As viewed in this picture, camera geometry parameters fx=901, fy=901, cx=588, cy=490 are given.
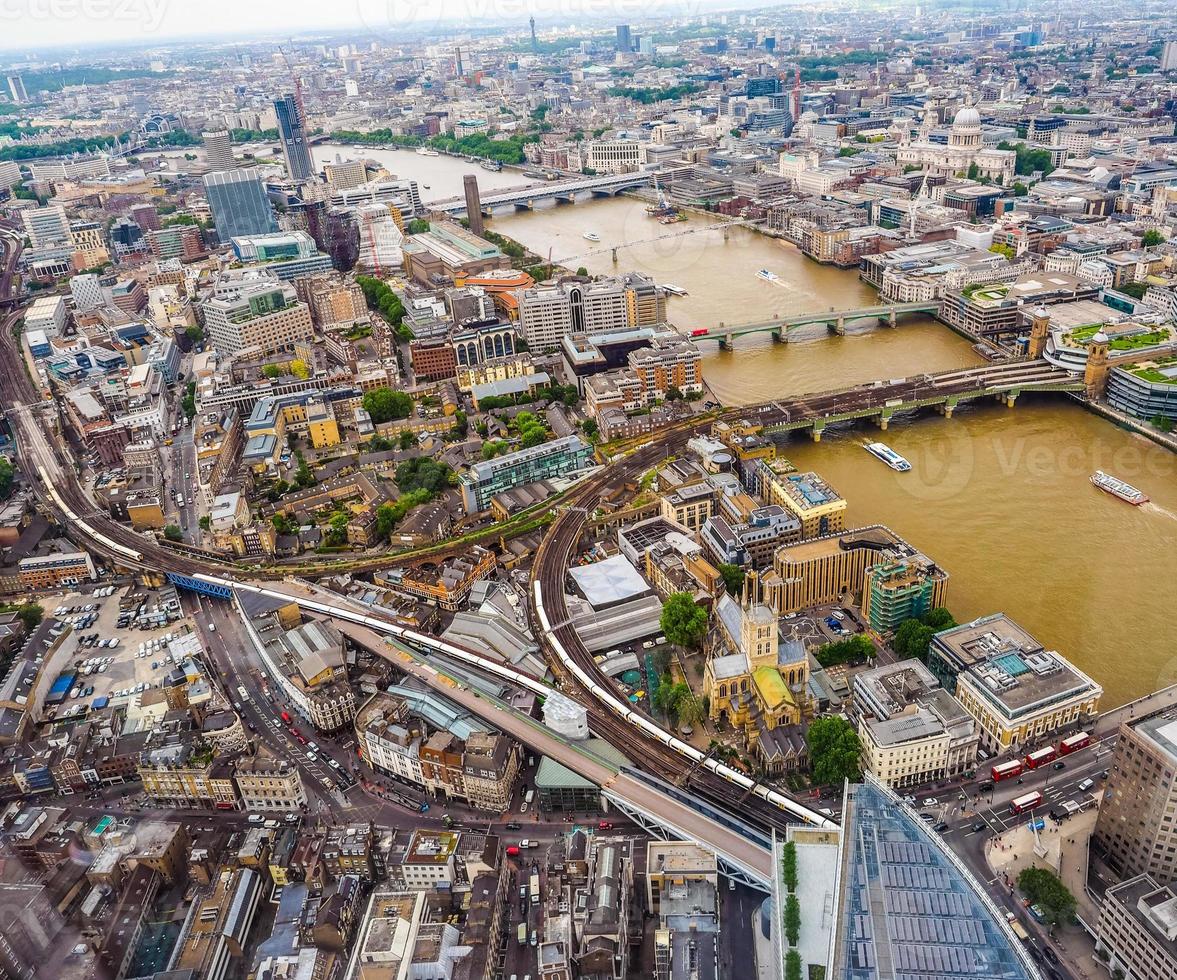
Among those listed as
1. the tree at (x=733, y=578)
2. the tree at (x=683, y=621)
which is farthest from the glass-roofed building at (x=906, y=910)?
the tree at (x=733, y=578)

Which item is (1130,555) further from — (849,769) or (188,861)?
(188,861)

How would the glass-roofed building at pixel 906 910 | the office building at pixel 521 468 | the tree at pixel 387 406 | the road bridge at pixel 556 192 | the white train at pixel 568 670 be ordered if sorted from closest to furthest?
the glass-roofed building at pixel 906 910, the white train at pixel 568 670, the office building at pixel 521 468, the tree at pixel 387 406, the road bridge at pixel 556 192

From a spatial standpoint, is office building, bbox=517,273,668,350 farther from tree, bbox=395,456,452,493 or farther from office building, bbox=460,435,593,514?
tree, bbox=395,456,452,493

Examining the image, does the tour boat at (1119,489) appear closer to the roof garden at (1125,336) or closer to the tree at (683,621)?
the roof garden at (1125,336)

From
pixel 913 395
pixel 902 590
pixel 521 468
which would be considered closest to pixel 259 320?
pixel 521 468

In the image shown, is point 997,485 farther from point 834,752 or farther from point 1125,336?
point 834,752

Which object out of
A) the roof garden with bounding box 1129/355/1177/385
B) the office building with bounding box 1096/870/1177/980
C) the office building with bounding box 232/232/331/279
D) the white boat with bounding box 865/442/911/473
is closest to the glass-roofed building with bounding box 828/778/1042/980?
the office building with bounding box 1096/870/1177/980
